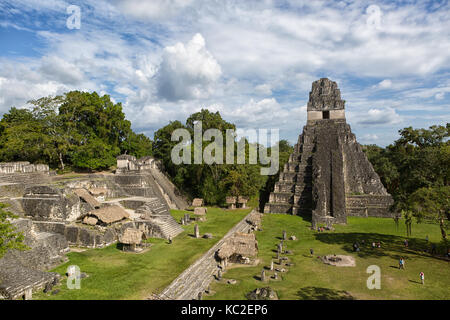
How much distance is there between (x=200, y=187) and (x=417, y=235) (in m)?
21.8

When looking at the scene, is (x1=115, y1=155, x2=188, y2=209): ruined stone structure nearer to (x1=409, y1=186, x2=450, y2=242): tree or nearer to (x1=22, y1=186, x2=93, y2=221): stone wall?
(x1=22, y1=186, x2=93, y2=221): stone wall

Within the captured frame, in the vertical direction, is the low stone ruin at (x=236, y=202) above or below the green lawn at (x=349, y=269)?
above

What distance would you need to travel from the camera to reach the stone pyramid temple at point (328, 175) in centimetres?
2575

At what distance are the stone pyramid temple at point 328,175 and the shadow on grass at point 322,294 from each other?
1120 cm

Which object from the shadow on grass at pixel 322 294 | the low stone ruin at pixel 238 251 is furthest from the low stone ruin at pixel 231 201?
the shadow on grass at pixel 322 294

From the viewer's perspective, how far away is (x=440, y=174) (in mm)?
16031

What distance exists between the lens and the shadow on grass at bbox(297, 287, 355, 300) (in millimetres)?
11305

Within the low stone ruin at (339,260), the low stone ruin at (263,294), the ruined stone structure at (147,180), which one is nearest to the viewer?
the low stone ruin at (263,294)

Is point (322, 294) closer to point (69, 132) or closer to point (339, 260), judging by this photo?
point (339, 260)

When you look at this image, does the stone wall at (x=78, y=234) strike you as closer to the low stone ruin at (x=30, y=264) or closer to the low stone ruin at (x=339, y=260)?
the low stone ruin at (x=30, y=264)

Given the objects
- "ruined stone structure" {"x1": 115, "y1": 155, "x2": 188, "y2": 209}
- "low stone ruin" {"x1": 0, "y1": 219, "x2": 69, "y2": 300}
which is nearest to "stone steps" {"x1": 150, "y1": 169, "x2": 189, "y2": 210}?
"ruined stone structure" {"x1": 115, "y1": 155, "x2": 188, "y2": 209}

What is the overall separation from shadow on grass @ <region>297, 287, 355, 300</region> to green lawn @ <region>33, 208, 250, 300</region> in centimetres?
Answer: 632

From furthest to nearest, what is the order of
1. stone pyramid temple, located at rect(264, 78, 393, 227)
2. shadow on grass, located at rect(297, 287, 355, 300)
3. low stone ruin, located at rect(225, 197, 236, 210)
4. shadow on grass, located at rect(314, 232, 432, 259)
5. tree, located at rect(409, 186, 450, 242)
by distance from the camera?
low stone ruin, located at rect(225, 197, 236, 210), stone pyramid temple, located at rect(264, 78, 393, 227), shadow on grass, located at rect(314, 232, 432, 259), tree, located at rect(409, 186, 450, 242), shadow on grass, located at rect(297, 287, 355, 300)

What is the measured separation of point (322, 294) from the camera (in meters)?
11.6
